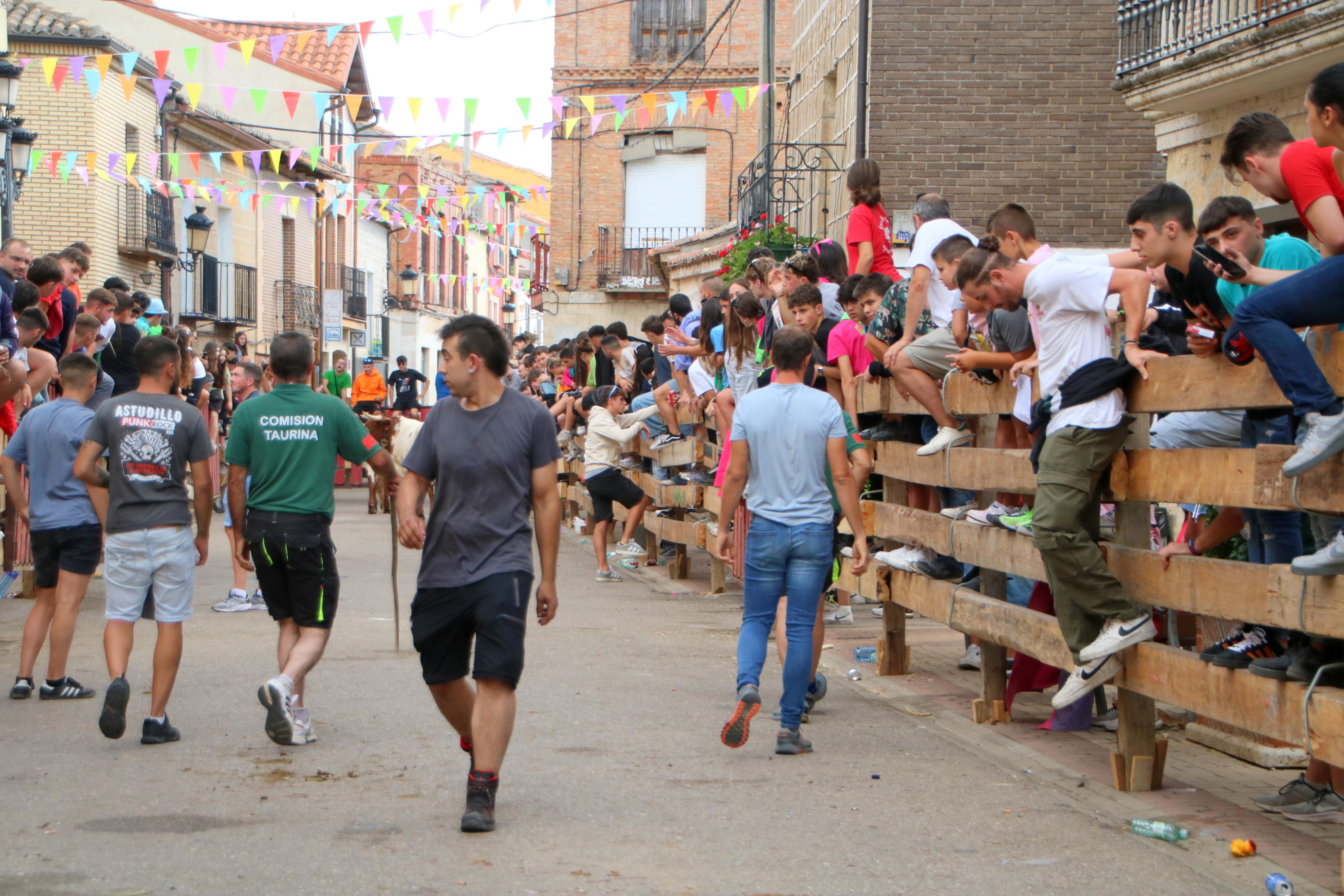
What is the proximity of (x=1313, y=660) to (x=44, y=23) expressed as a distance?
1006 inches

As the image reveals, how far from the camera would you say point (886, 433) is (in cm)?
891

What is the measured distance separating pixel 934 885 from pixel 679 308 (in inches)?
401

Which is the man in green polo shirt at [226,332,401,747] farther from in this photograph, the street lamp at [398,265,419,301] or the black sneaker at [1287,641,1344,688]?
the street lamp at [398,265,419,301]

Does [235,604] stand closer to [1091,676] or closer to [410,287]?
[1091,676]

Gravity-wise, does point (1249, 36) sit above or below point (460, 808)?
above

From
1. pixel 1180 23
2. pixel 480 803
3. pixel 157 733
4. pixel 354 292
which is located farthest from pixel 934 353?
pixel 354 292

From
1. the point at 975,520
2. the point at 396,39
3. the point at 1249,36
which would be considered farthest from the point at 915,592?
the point at 396,39

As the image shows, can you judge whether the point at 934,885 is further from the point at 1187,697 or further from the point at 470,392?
the point at 470,392

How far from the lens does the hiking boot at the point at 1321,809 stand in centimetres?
548

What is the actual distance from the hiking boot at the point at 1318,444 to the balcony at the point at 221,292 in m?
27.8

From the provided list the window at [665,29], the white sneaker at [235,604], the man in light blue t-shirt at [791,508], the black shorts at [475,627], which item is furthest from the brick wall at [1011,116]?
the window at [665,29]

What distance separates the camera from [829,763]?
21.4ft

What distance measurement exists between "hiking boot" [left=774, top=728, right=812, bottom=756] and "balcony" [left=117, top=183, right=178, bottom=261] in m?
23.1

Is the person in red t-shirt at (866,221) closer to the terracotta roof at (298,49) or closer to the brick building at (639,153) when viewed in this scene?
the terracotta roof at (298,49)
